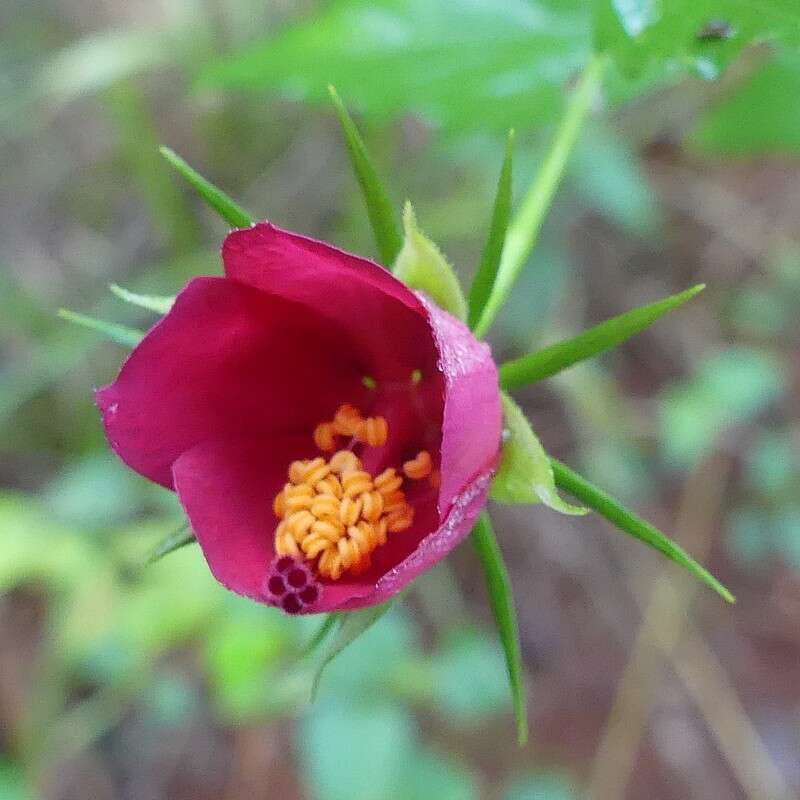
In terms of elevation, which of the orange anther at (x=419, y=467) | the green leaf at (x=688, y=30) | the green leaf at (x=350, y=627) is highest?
the green leaf at (x=688, y=30)

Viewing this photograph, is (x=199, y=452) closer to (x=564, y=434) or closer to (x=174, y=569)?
(x=174, y=569)

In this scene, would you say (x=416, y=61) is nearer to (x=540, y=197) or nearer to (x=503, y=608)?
(x=540, y=197)

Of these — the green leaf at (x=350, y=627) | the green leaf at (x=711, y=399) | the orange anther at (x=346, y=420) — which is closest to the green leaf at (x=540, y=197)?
the orange anther at (x=346, y=420)

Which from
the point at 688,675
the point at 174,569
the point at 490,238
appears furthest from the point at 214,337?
the point at 688,675

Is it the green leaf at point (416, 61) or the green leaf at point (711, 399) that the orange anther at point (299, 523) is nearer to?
the green leaf at point (416, 61)

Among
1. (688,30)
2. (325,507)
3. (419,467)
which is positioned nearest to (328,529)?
(325,507)

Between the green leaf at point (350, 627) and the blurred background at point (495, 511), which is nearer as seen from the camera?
the green leaf at point (350, 627)
